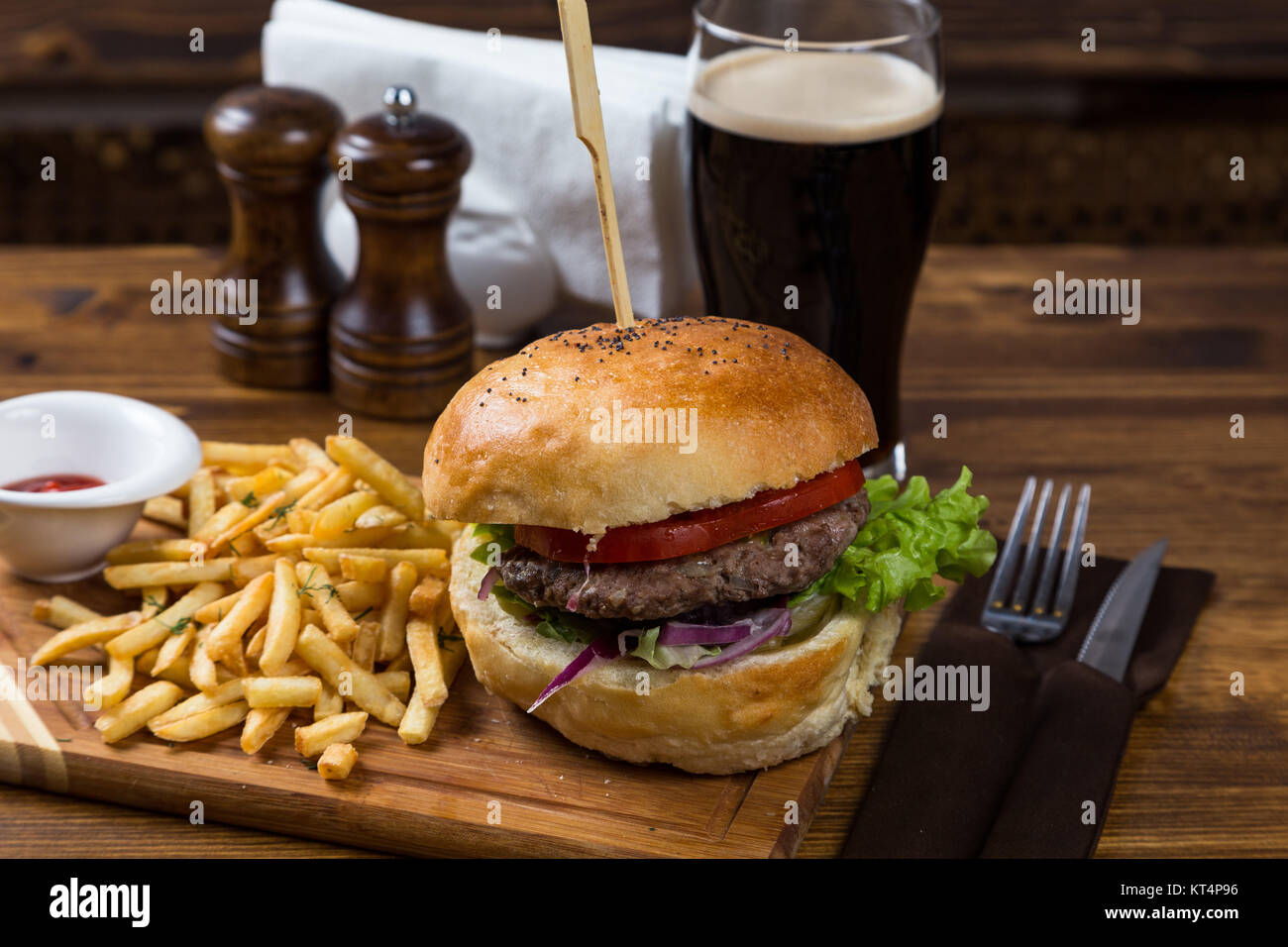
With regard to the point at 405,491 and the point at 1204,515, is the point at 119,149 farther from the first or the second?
the point at 1204,515

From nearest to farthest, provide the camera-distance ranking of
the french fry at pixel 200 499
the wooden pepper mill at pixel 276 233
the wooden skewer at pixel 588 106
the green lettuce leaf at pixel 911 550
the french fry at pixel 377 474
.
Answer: the wooden skewer at pixel 588 106
the green lettuce leaf at pixel 911 550
the french fry at pixel 377 474
the french fry at pixel 200 499
the wooden pepper mill at pixel 276 233

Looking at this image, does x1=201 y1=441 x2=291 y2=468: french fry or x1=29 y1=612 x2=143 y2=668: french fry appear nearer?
x1=29 y1=612 x2=143 y2=668: french fry

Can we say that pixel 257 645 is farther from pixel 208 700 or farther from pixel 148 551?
pixel 148 551

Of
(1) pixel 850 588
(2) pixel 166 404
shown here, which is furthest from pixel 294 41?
(1) pixel 850 588

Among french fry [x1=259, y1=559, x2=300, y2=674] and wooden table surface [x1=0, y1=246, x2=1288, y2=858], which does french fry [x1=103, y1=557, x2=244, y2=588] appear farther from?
wooden table surface [x1=0, y1=246, x2=1288, y2=858]

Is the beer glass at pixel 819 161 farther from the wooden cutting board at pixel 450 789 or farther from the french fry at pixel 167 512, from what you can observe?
the french fry at pixel 167 512

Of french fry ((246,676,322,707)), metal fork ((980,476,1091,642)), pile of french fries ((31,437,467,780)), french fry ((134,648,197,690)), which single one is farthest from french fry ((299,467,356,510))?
metal fork ((980,476,1091,642))

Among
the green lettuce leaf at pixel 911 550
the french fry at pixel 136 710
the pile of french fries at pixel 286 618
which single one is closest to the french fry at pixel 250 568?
the pile of french fries at pixel 286 618
